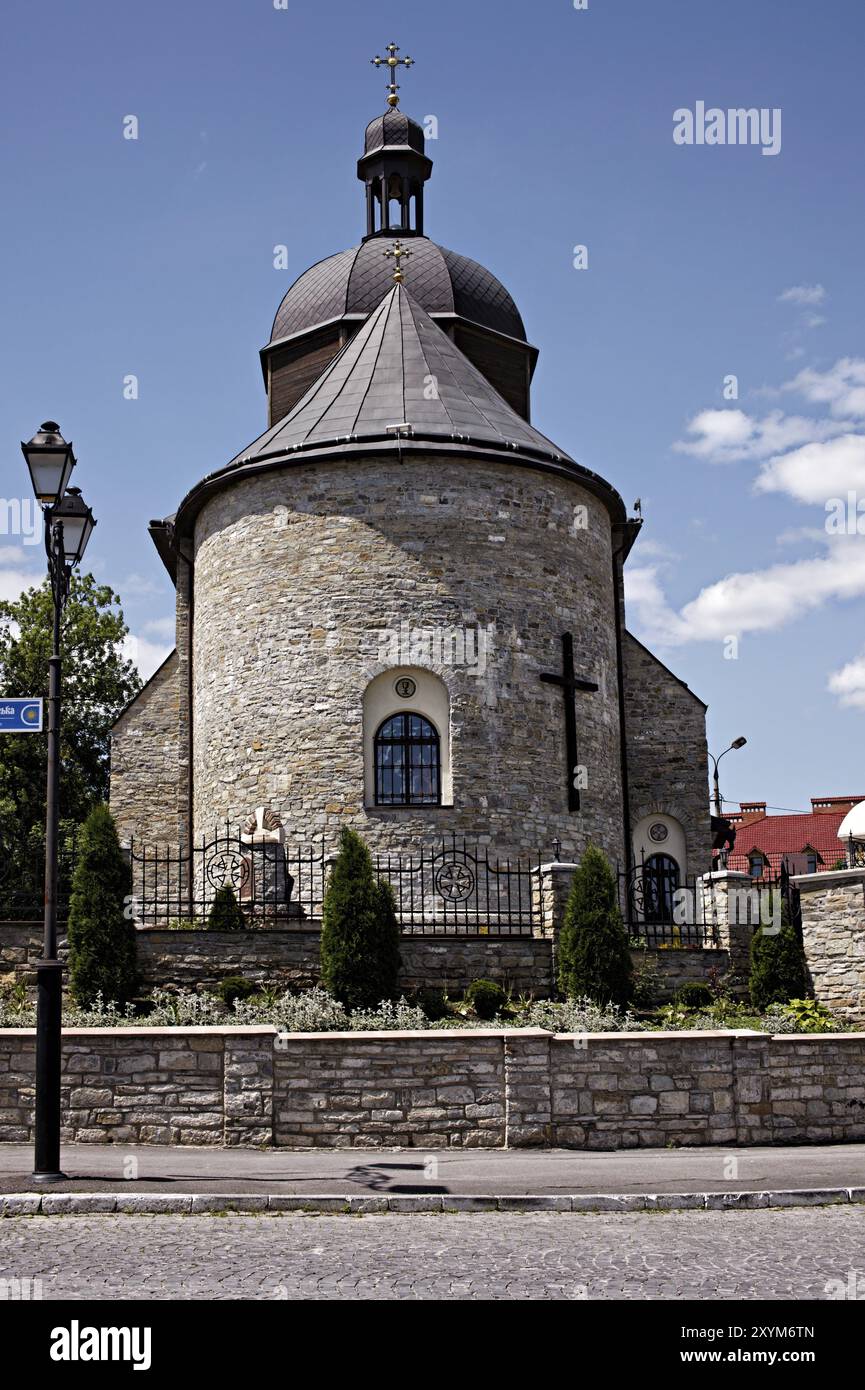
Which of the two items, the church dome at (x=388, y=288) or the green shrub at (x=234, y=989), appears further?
the church dome at (x=388, y=288)

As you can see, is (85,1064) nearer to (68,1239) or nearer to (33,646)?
(68,1239)

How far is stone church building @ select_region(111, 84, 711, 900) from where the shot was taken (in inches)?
847

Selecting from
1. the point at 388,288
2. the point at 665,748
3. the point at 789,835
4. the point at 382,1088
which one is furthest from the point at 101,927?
A: the point at 789,835

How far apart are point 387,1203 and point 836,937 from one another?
32.5 feet

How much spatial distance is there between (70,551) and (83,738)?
2385 centimetres

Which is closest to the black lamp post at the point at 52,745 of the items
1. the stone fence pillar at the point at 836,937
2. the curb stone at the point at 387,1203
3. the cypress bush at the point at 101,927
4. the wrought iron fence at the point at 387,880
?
the curb stone at the point at 387,1203

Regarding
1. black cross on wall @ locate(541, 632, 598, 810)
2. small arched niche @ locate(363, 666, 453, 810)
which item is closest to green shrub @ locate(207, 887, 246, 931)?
small arched niche @ locate(363, 666, 453, 810)

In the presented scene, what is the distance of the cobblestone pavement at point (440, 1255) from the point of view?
746 cm

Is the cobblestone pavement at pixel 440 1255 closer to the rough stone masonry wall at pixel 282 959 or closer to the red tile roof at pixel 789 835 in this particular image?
the rough stone masonry wall at pixel 282 959

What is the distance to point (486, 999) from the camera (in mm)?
16562

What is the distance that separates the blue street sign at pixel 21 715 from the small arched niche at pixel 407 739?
33.2ft

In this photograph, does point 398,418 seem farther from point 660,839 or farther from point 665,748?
point 660,839

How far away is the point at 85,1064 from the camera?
41.0 feet

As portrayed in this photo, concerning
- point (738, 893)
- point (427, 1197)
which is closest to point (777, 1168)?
point (427, 1197)
